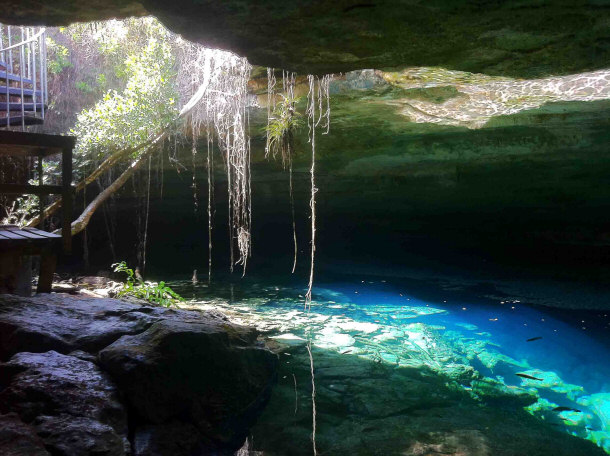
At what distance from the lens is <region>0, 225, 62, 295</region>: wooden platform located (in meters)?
3.99

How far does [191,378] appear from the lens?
11.3 ft

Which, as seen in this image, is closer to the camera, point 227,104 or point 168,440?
point 168,440

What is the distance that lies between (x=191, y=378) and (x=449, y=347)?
3632 millimetres

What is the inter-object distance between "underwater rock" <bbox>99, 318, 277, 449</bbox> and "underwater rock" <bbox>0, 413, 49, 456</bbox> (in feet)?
2.69

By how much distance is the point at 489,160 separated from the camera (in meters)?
9.14

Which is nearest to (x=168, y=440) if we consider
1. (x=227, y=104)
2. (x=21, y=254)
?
(x=21, y=254)

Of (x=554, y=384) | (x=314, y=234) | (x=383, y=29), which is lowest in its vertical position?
(x=554, y=384)

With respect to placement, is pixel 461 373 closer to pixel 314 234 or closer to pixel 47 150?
pixel 314 234

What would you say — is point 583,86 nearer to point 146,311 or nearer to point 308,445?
point 308,445

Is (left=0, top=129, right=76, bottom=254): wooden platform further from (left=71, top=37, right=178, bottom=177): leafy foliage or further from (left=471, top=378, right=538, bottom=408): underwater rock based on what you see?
(left=471, top=378, right=538, bottom=408): underwater rock

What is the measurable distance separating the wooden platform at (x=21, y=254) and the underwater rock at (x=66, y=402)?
1316mm

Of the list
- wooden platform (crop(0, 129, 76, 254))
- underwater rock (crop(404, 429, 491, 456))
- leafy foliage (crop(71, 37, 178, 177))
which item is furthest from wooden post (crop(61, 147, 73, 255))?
underwater rock (crop(404, 429, 491, 456))

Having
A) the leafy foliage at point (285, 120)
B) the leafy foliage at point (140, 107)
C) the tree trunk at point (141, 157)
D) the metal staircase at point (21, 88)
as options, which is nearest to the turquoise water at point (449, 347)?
the tree trunk at point (141, 157)

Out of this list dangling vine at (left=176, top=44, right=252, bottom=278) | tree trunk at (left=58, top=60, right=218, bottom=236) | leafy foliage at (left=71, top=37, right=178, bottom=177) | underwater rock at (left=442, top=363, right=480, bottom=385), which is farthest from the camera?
leafy foliage at (left=71, top=37, right=178, bottom=177)
